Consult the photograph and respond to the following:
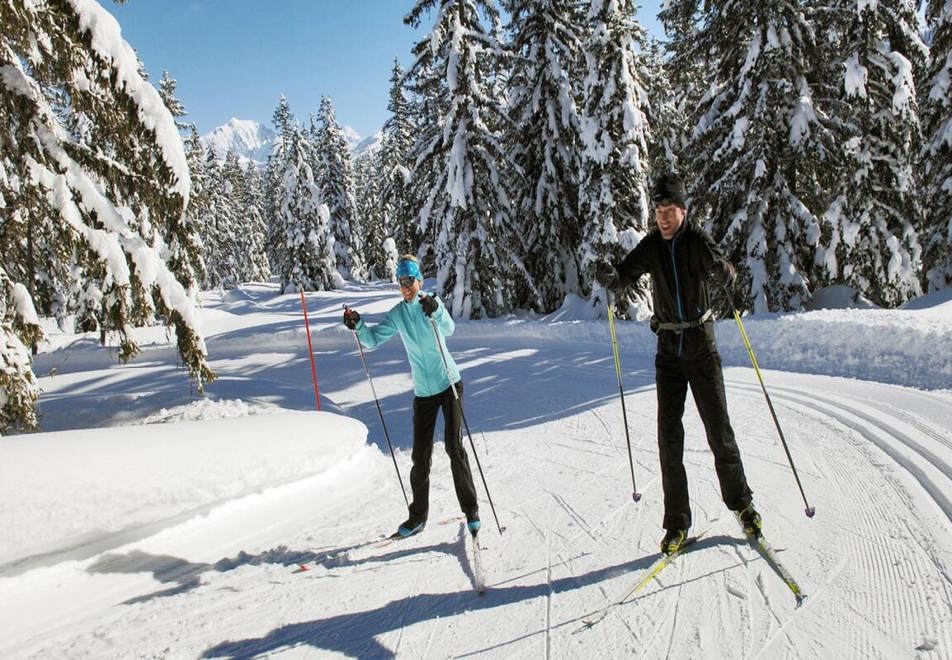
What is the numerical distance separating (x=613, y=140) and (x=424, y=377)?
14845mm

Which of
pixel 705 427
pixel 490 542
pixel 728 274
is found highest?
pixel 728 274

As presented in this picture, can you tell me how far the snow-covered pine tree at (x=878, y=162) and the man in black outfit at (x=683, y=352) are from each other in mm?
13927

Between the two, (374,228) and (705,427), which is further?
(374,228)

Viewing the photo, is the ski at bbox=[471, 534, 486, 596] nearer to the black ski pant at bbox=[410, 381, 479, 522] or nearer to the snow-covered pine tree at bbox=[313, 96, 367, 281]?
the black ski pant at bbox=[410, 381, 479, 522]

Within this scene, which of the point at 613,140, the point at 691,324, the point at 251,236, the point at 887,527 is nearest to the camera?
the point at 691,324

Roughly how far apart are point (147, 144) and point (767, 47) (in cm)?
1407

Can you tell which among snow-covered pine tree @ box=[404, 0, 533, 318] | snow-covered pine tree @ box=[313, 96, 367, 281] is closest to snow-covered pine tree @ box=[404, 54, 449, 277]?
snow-covered pine tree @ box=[404, 0, 533, 318]

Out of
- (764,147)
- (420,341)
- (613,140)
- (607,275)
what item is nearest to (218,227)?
(613,140)

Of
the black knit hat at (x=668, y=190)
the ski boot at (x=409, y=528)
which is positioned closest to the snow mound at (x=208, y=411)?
the ski boot at (x=409, y=528)

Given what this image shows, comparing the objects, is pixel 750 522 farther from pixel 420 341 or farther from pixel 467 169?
pixel 467 169

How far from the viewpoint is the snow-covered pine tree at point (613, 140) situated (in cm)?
1653

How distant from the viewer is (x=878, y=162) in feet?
49.9

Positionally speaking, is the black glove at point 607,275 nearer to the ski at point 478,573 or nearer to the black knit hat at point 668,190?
the black knit hat at point 668,190

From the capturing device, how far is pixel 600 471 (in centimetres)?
620
